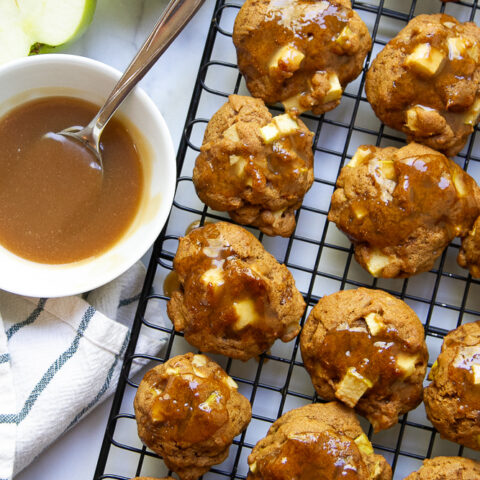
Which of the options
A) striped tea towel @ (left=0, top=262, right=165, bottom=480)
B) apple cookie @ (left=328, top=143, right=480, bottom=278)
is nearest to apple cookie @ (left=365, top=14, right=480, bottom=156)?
apple cookie @ (left=328, top=143, right=480, bottom=278)

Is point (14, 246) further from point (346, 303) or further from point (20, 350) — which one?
point (346, 303)

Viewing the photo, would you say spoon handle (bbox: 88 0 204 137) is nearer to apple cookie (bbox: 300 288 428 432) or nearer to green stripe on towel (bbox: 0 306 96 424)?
green stripe on towel (bbox: 0 306 96 424)

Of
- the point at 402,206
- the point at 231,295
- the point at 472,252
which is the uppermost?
the point at 402,206

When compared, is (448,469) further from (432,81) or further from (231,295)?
(432,81)

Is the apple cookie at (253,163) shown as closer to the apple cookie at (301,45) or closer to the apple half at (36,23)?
the apple cookie at (301,45)

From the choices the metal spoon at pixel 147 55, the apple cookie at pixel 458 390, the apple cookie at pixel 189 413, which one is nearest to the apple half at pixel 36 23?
the metal spoon at pixel 147 55

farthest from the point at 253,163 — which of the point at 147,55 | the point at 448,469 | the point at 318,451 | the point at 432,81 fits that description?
the point at 448,469

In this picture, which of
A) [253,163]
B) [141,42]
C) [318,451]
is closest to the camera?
[318,451]

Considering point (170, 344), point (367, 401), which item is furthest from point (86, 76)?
point (367, 401)
